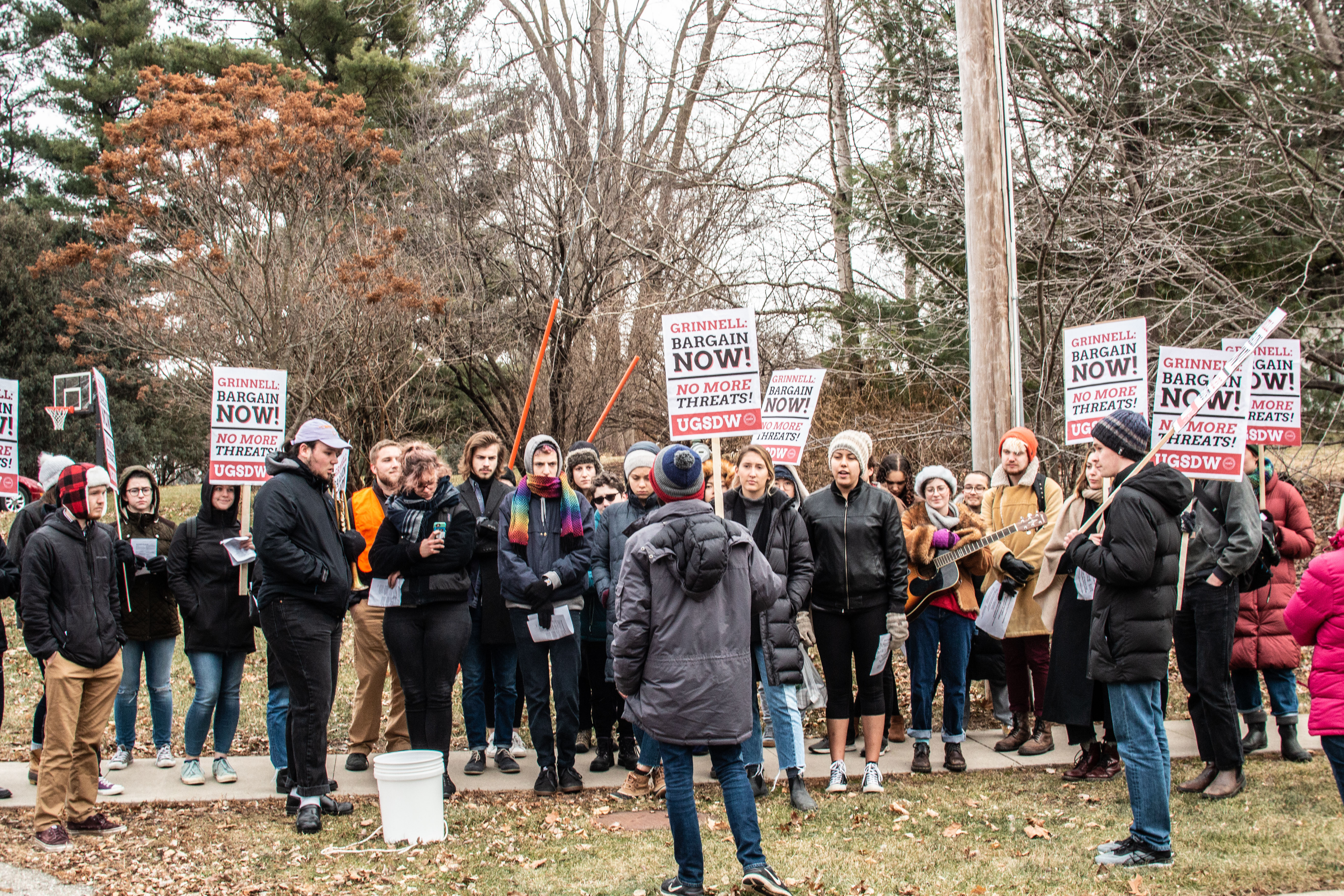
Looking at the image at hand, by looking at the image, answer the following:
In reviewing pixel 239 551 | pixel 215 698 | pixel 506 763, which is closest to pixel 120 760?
pixel 215 698

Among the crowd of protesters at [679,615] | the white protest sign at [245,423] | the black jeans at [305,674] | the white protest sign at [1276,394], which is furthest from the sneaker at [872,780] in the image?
the white protest sign at [245,423]

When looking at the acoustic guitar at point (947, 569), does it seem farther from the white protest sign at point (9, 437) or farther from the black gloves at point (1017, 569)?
the white protest sign at point (9, 437)

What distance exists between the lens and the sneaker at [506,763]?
276 inches

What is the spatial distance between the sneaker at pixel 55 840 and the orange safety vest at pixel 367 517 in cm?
225

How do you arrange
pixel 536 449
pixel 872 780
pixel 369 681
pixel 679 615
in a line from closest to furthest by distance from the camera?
pixel 679 615 < pixel 872 780 < pixel 536 449 < pixel 369 681

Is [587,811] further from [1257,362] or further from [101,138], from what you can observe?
[101,138]

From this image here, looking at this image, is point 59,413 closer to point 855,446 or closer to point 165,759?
point 165,759

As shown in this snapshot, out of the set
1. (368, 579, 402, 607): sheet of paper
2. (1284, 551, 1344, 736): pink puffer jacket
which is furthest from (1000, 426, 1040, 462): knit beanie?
(368, 579, 402, 607): sheet of paper

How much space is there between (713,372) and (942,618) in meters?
2.39

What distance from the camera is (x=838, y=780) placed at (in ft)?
21.2

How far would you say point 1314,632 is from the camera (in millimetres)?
4746

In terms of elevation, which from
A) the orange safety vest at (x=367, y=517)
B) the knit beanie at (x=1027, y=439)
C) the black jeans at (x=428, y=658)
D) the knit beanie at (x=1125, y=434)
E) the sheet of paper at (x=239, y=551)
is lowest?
the black jeans at (x=428, y=658)

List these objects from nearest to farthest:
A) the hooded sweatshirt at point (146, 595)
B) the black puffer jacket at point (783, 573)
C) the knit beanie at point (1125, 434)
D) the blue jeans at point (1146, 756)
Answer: the blue jeans at point (1146, 756) → the knit beanie at point (1125, 434) → the black puffer jacket at point (783, 573) → the hooded sweatshirt at point (146, 595)

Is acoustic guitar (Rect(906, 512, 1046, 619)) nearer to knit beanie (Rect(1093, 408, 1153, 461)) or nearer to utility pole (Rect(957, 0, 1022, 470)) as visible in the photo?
knit beanie (Rect(1093, 408, 1153, 461))
